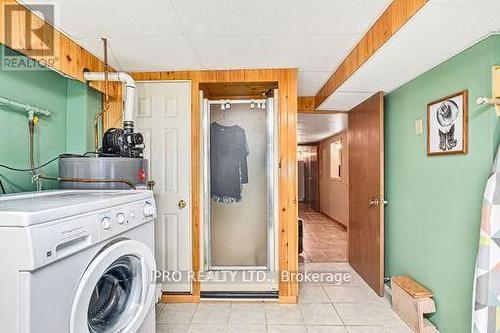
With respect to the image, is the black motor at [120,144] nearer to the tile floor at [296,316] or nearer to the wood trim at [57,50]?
the wood trim at [57,50]

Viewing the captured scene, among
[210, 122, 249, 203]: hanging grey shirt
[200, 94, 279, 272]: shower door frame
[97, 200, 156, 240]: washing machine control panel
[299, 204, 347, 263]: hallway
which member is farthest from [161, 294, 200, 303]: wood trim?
[299, 204, 347, 263]: hallway

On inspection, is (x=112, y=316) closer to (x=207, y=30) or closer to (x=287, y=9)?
(x=207, y=30)

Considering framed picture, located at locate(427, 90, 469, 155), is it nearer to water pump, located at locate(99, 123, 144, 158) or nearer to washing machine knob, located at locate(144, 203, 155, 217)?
washing machine knob, located at locate(144, 203, 155, 217)

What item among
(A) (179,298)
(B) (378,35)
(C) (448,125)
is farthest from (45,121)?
(C) (448,125)

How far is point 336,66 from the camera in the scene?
2.60 meters

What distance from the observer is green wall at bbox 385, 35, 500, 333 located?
1709 mm

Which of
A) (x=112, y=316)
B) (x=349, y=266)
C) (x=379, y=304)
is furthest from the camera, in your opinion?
(x=349, y=266)

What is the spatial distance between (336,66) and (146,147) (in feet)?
6.25

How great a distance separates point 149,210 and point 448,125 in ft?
6.61

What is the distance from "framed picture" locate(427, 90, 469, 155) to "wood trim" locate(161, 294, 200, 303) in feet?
7.71

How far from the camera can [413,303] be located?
2148 millimetres

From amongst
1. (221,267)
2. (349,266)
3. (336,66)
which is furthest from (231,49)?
(349,266)

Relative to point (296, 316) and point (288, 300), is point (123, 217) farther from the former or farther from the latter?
point (288, 300)

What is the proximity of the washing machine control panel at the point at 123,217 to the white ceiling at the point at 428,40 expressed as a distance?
1.69 metres
